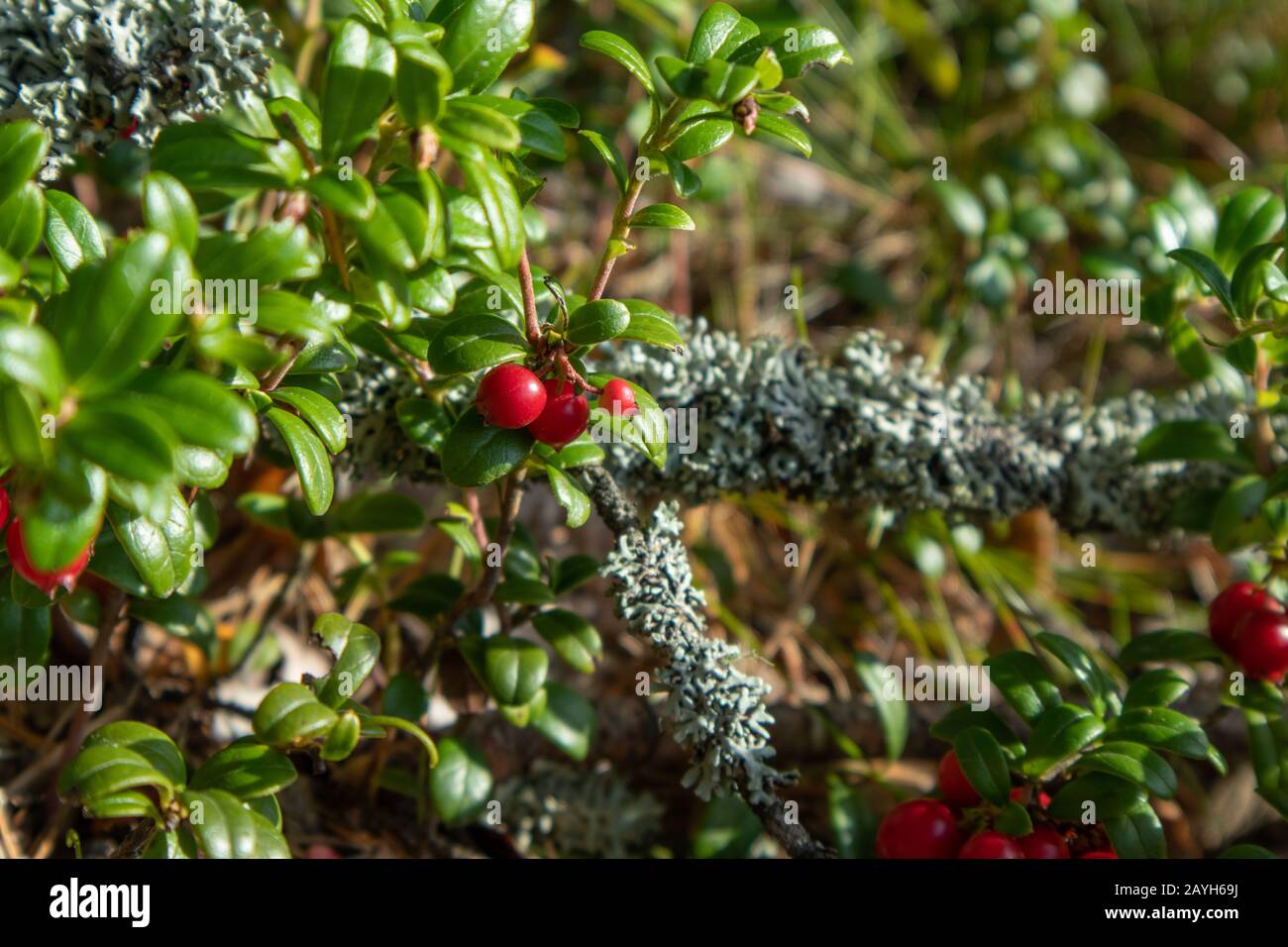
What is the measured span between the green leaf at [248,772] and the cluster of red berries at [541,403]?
57 centimetres

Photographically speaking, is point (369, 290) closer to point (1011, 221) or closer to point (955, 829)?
point (955, 829)

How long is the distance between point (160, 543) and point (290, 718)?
303 mm

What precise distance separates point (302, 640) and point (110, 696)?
45 cm

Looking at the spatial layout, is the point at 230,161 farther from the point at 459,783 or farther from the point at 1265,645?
the point at 1265,645

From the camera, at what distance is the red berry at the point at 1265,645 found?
1857 millimetres

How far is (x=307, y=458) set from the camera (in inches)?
58.4

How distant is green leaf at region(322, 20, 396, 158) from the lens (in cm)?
133

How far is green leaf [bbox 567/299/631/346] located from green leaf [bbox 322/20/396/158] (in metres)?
0.38

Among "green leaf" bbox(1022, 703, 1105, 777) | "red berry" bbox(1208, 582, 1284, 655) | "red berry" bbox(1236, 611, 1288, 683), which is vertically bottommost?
"green leaf" bbox(1022, 703, 1105, 777)

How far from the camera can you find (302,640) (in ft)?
8.20

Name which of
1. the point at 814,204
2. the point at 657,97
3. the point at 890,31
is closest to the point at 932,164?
the point at 814,204

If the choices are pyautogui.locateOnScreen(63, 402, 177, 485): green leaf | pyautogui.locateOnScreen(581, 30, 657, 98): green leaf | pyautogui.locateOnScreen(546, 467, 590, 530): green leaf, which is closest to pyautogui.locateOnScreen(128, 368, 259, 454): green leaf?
pyautogui.locateOnScreen(63, 402, 177, 485): green leaf

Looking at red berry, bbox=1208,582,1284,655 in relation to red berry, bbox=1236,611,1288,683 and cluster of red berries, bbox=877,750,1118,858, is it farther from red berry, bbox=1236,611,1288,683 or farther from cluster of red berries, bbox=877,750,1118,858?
cluster of red berries, bbox=877,750,1118,858

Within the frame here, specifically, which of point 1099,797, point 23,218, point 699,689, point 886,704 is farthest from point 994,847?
point 23,218
